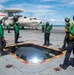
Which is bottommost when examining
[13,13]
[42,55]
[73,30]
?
[42,55]

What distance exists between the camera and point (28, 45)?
1145 centimetres

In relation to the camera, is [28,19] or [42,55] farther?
[28,19]

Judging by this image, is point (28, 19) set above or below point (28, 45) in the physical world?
above

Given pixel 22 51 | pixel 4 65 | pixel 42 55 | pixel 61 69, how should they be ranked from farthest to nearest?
pixel 22 51 < pixel 42 55 < pixel 4 65 < pixel 61 69

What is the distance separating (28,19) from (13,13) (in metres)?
6.52

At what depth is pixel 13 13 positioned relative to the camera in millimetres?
36281

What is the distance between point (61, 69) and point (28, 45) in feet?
19.5

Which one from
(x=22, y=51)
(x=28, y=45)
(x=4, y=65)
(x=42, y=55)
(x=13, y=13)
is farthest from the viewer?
(x=13, y=13)

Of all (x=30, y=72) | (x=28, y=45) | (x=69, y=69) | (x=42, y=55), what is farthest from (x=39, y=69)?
(x=28, y=45)

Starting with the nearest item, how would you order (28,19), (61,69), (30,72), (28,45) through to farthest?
(30,72) < (61,69) < (28,45) < (28,19)

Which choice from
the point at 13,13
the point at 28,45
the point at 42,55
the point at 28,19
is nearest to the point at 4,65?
the point at 42,55

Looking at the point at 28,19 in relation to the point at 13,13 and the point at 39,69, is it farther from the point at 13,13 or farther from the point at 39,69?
the point at 39,69

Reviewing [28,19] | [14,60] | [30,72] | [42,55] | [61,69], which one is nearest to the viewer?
[30,72]

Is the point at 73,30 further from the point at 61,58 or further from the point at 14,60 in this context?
the point at 14,60
